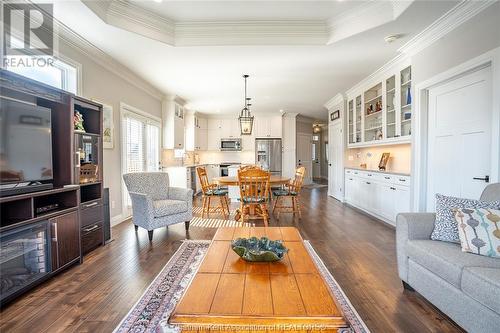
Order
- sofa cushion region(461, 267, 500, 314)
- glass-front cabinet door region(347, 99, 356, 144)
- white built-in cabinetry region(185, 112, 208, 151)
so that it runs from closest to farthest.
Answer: sofa cushion region(461, 267, 500, 314) < glass-front cabinet door region(347, 99, 356, 144) < white built-in cabinetry region(185, 112, 208, 151)

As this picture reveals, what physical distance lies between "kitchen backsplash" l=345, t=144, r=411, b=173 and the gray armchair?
378 centimetres

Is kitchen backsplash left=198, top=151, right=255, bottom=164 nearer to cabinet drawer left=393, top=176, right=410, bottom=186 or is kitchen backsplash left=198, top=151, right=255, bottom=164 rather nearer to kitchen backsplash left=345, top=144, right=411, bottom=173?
kitchen backsplash left=345, top=144, right=411, bottom=173

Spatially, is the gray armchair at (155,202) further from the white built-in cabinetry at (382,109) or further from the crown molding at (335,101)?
the crown molding at (335,101)

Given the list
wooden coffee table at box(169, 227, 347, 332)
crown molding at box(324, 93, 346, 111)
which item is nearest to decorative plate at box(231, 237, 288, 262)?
wooden coffee table at box(169, 227, 347, 332)

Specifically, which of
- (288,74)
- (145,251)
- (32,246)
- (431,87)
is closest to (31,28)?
(32,246)

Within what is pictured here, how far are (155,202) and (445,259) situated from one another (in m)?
3.45

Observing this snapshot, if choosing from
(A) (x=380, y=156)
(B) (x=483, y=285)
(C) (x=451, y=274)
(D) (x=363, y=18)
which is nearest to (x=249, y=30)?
(D) (x=363, y=18)

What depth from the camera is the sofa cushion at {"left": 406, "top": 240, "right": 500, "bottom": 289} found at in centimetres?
171

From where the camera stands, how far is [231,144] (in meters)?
9.38

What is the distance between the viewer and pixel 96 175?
336 cm

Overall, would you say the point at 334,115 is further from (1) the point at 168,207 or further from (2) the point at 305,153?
(1) the point at 168,207

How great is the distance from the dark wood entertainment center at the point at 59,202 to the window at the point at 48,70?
457mm

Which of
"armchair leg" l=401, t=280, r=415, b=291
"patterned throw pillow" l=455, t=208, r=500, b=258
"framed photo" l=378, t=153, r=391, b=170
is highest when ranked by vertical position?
"framed photo" l=378, t=153, r=391, b=170

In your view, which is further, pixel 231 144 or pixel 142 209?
pixel 231 144
